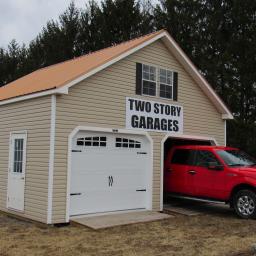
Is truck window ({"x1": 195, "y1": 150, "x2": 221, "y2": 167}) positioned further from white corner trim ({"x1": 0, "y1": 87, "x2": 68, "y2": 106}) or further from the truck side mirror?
white corner trim ({"x1": 0, "y1": 87, "x2": 68, "y2": 106})

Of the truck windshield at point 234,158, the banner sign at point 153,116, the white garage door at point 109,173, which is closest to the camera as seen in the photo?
the white garage door at point 109,173

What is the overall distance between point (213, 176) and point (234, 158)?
0.89 m

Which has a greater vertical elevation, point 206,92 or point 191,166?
point 206,92

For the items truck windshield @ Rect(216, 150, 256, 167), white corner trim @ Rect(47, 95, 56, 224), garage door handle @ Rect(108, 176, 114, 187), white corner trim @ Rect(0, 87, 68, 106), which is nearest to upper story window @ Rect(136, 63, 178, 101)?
truck windshield @ Rect(216, 150, 256, 167)

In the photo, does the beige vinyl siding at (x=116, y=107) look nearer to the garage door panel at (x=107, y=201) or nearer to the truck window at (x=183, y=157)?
the garage door panel at (x=107, y=201)

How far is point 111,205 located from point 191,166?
2.86 m

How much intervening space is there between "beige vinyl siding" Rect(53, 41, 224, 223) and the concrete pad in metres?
0.68

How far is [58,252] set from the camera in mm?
8648

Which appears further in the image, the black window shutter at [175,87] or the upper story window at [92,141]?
the black window shutter at [175,87]

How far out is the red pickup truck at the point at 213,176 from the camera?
12375 mm

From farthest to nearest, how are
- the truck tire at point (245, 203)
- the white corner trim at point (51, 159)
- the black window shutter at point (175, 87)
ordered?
the black window shutter at point (175, 87) < the truck tire at point (245, 203) < the white corner trim at point (51, 159)

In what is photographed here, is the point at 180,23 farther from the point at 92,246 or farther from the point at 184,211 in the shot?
the point at 92,246

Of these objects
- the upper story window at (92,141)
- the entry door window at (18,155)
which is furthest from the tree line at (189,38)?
the entry door window at (18,155)

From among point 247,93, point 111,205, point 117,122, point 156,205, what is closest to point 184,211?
point 156,205
